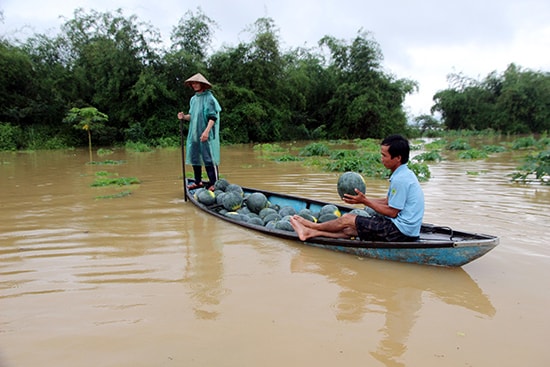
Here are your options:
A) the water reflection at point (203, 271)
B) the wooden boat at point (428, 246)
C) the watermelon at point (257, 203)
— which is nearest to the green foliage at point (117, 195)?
the water reflection at point (203, 271)

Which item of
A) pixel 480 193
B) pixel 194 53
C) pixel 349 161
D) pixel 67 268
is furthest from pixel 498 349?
pixel 194 53

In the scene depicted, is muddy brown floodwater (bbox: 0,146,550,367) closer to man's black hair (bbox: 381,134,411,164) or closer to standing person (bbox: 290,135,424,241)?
standing person (bbox: 290,135,424,241)

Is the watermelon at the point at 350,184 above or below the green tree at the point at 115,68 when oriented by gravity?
below

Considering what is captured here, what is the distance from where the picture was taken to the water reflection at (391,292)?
2668 millimetres

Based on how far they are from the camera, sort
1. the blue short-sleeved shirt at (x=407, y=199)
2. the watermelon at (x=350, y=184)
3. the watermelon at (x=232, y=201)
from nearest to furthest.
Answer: the blue short-sleeved shirt at (x=407, y=199) < the watermelon at (x=350, y=184) < the watermelon at (x=232, y=201)

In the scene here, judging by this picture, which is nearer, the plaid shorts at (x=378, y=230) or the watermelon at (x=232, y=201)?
the plaid shorts at (x=378, y=230)

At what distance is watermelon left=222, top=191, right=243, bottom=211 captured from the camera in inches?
227

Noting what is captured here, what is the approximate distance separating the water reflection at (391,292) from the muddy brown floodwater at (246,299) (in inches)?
0.6

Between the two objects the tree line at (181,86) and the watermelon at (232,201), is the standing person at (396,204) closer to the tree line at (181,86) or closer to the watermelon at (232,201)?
the watermelon at (232,201)

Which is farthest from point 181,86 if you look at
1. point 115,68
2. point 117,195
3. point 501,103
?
point 501,103

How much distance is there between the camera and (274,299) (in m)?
3.11

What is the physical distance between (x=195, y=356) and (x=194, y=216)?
365 cm

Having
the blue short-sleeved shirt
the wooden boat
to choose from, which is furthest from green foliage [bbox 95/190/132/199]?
the blue short-sleeved shirt

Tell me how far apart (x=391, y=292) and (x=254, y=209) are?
2750mm
